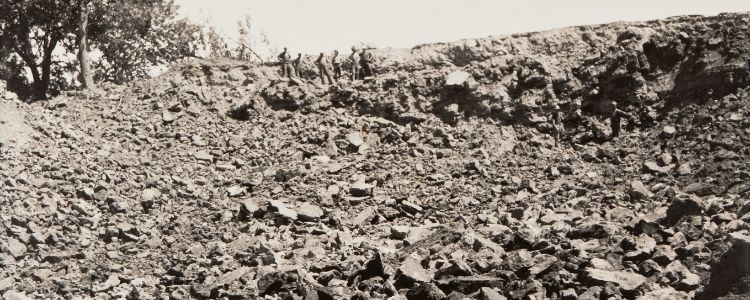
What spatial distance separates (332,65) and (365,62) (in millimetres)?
879

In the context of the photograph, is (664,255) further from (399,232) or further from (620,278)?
(399,232)

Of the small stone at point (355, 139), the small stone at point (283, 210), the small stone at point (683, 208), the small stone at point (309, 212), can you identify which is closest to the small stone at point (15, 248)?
the small stone at point (283, 210)

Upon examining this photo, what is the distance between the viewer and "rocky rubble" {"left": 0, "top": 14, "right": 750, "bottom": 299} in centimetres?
814

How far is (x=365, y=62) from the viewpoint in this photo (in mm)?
15000

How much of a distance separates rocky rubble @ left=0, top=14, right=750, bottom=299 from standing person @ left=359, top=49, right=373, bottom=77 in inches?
10.3

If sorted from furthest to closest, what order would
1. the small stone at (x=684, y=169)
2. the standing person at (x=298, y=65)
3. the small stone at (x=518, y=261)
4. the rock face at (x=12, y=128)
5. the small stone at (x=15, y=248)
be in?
1. the standing person at (x=298, y=65)
2. the rock face at (x=12, y=128)
3. the small stone at (x=684, y=169)
4. the small stone at (x=15, y=248)
5. the small stone at (x=518, y=261)

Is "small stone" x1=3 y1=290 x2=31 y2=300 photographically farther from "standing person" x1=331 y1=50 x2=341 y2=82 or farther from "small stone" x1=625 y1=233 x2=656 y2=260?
"standing person" x1=331 y1=50 x2=341 y2=82

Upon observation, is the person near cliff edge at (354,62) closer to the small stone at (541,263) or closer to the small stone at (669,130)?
the small stone at (669,130)

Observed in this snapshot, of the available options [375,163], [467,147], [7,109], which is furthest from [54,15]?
[467,147]

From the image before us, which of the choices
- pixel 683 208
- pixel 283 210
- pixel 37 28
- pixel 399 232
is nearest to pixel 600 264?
pixel 683 208

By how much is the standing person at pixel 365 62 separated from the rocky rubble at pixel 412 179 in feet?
0.86

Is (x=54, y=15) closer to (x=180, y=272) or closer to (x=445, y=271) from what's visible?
(x=180, y=272)

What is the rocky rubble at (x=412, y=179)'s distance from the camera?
26.7 feet

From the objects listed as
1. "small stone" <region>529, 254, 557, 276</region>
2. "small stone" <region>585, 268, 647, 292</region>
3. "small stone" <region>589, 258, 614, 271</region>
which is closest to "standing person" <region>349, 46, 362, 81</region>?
"small stone" <region>529, 254, 557, 276</region>
